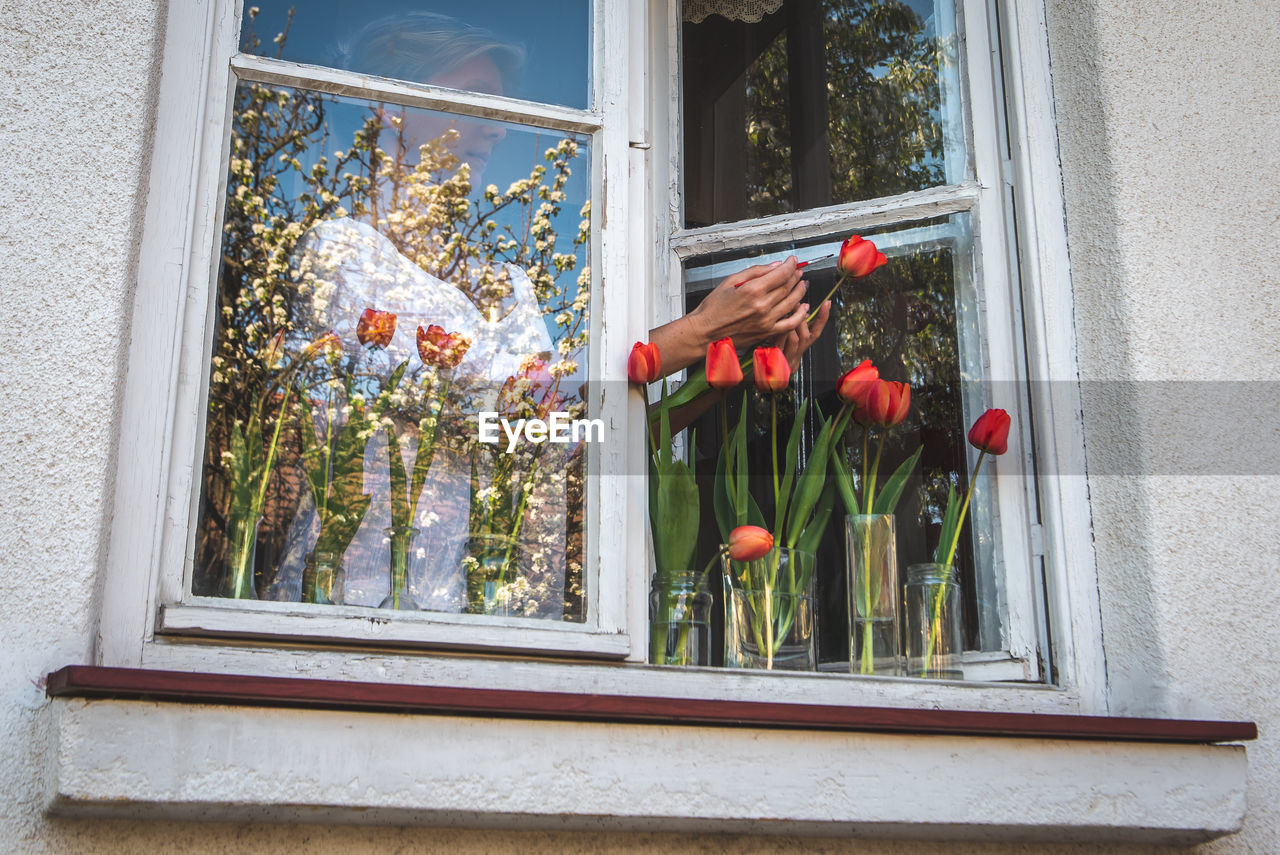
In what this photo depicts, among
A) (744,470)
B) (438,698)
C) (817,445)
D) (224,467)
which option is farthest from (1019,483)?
(224,467)

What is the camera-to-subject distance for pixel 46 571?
1273 millimetres

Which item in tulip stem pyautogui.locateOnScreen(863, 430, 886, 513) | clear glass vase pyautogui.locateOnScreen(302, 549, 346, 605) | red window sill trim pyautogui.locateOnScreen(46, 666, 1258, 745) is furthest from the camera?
tulip stem pyautogui.locateOnScreen(863, 430, 886, 513)

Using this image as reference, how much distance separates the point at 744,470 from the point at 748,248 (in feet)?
1.72

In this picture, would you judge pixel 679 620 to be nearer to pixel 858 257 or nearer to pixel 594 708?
pixel 594 708

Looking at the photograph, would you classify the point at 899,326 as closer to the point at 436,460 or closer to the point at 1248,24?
the point at 1248,24

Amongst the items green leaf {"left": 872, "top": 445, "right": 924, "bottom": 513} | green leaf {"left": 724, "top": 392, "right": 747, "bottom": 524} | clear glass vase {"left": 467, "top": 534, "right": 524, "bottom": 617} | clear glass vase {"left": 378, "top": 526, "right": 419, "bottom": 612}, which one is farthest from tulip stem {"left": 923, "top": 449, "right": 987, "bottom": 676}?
clear glass vase {"left": 378, "top": 526, "right": 419, "bottom": 612}

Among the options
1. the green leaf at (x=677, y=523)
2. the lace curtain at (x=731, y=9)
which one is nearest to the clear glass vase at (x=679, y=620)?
the green leaf at (x=677, y=523)

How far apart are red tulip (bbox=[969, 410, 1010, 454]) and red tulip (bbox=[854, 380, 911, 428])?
0.12m

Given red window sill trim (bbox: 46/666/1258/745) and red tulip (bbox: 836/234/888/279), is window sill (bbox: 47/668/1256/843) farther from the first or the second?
red tulip (bbox: 836/234/888/279)

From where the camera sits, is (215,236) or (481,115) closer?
(215,236)

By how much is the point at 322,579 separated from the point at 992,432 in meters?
1.04

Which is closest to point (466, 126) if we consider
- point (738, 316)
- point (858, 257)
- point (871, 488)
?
point (738, 316)

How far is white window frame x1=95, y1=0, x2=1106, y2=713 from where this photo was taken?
1.35m

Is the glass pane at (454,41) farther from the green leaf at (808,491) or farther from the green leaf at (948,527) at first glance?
the green leaf at (948,527)
